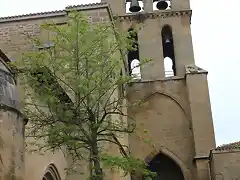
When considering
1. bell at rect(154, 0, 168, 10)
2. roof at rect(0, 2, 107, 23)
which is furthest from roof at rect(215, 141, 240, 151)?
bell at rect(154, 0, 168, 10)

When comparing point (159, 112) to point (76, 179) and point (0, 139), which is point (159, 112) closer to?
point (76, 179)

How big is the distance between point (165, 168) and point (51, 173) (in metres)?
10.0

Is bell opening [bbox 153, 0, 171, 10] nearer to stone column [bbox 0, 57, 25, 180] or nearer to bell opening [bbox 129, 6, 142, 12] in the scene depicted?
bell opening [bbox 129, 6, 142, 12]

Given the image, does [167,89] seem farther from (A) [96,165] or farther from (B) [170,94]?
(A) [96,165]

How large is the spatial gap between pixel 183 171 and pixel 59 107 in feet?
42.5

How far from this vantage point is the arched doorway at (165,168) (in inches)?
870

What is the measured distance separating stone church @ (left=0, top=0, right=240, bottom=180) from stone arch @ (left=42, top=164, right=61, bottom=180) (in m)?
2.37

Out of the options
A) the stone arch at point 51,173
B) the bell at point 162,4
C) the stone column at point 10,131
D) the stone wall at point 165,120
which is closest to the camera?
the stone column at point 10,131

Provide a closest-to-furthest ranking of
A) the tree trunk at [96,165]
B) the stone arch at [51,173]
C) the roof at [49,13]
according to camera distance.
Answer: the tree trunk at [96,165] → the stone arch at [51,173] → the roof at [49,13]

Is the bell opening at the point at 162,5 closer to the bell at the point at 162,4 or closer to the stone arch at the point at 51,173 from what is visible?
the bell at the point at 162,4

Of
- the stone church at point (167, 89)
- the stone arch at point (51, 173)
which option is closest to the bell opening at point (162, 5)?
the stone church at point (167, 89)

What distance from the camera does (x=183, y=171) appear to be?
69.5 feet

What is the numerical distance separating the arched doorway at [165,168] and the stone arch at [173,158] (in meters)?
0.35

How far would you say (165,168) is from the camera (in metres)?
22.4
